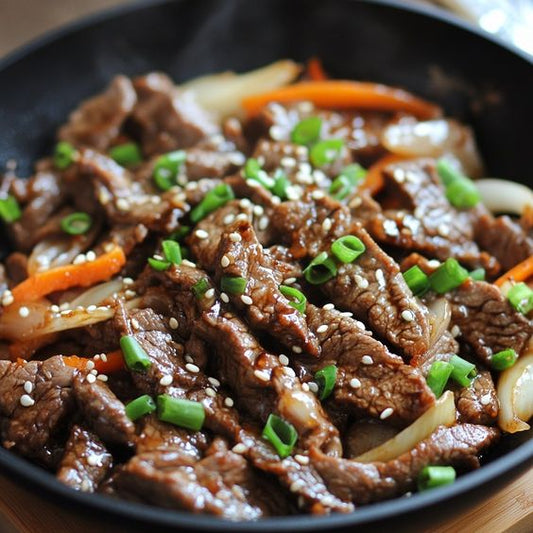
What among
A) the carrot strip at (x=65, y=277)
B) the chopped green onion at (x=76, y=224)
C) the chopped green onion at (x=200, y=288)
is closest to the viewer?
the chopped green onion at (x=200, y=288)

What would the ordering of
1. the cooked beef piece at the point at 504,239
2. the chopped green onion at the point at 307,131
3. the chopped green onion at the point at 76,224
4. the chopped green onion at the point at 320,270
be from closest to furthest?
the chopped green onion at the point at 320,270, the cooked beef piece at the point at 504,239, the chopped green onion at the point at 76,224, the chopped green onion at the point at 307,131

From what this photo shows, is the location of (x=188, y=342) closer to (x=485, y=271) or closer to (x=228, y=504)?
(x=228, y=504)

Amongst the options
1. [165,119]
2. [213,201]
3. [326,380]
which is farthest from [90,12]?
[326,380]

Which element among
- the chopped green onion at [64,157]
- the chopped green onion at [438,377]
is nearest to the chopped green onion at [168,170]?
the chopped green onion at [64,157]

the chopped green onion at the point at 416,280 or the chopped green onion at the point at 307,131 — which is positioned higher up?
the chopped green onion at the point at 307,131

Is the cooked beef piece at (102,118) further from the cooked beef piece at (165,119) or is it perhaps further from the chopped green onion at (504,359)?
the chopped green onion at (504,359)

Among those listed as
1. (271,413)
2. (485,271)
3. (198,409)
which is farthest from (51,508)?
(485,271)

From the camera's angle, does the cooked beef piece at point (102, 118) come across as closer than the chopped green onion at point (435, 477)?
No

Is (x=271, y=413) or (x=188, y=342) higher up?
(x=188, y=342)
